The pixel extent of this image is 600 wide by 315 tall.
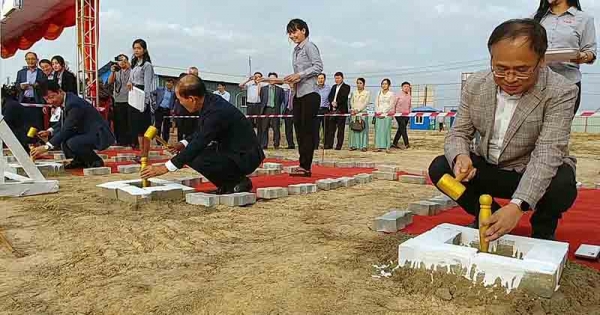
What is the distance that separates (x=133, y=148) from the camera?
8500 mm

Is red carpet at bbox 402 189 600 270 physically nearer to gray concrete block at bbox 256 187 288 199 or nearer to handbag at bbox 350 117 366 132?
gray concrete block at bbox 256 187 288 199

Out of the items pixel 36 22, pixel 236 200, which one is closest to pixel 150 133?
pixel 236 200

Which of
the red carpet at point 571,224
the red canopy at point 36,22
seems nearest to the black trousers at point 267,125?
→ the red canopy at point 36,22

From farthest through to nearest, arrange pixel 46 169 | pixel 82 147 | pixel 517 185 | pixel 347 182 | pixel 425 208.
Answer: pixel 82 147 → pixel 46 169 → pixel 347 182 → pixel 425 208 → pixel 517 185

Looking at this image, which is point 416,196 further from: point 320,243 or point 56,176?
point 56,176

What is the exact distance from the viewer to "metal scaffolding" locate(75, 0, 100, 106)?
31.1 feet

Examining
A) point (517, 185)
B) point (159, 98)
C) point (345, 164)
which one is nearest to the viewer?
point (517, 185)

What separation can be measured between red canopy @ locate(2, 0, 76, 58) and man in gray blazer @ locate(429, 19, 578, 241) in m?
10.4

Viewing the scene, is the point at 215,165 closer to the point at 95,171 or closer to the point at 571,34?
the point at 95,171

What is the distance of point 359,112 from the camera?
392 inches

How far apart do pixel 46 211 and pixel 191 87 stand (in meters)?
1.31

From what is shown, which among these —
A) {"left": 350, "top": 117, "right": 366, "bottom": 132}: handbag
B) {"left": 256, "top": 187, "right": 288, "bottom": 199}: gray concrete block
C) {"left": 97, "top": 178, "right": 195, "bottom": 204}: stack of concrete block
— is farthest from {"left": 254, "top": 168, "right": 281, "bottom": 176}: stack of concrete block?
{"left": 350, "top": 117, "right": 366, "bottom": 132}: handbag

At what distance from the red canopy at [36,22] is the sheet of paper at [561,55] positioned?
33.8 ft

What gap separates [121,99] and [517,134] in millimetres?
6705
